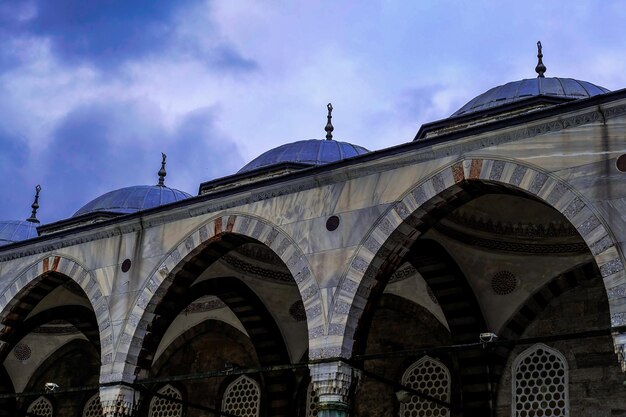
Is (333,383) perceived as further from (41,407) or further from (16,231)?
(16,231)

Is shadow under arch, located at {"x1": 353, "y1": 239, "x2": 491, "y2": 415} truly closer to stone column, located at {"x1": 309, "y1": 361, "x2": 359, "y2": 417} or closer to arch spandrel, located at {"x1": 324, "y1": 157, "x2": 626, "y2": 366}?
arch spandrel, located at {"x1": 324, "y1": 157, "x2": 626, "y2": 366}

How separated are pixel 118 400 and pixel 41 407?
20.7 feet

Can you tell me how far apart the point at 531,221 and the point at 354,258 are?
3.05 m

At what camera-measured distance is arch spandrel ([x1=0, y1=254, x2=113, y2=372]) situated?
34.2 feet

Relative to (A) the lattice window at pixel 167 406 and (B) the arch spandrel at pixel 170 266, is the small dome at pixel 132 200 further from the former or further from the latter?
(B) the arch spandrel at pixel 170 266

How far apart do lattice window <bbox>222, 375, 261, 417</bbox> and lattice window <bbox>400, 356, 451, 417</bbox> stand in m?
2.57

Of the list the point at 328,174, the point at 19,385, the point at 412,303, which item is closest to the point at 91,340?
the point at 19,385

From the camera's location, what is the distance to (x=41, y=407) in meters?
15.5

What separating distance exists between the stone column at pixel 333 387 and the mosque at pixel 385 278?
2cm

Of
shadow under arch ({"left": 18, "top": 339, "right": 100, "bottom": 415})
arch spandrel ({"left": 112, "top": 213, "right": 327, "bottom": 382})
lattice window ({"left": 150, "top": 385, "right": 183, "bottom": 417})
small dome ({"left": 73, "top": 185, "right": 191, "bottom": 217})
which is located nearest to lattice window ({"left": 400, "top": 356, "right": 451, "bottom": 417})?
arch spandrel ({"left": 112, "top": 213, "right": 327, "bottom": 382})

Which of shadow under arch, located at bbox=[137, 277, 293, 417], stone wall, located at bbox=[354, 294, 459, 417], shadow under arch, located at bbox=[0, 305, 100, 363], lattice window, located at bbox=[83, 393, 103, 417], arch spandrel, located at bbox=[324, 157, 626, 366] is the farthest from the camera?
lattice window, located at bbox=[83, 393, 103, 417]

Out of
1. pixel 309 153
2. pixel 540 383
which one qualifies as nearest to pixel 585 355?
pixel 540 383

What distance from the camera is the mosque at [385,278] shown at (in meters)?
8.01

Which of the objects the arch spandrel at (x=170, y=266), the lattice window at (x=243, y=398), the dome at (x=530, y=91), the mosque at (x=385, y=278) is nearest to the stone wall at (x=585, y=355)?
the mosque at (x=385, y=278)
